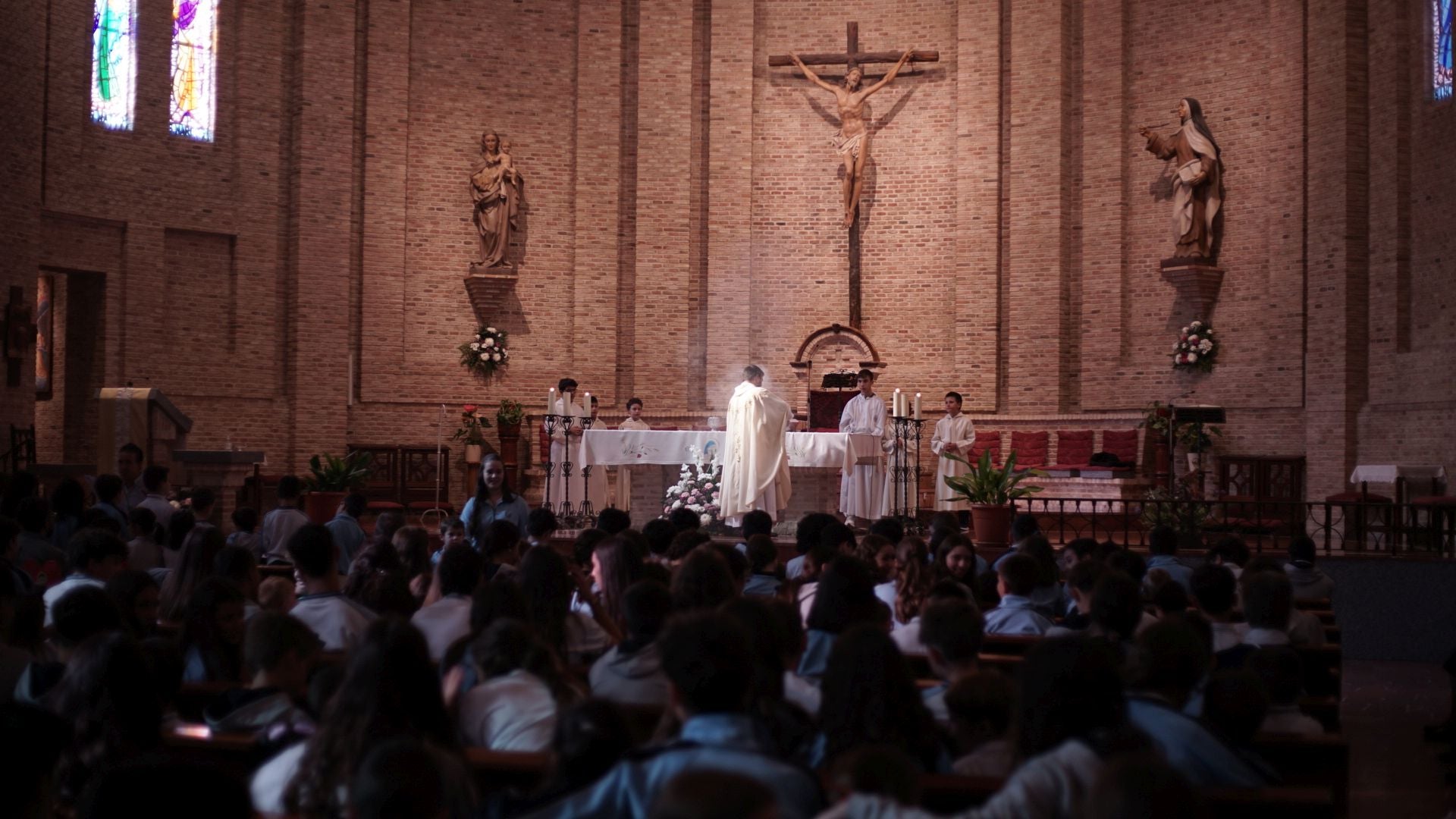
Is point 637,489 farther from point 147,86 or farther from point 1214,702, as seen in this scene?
point 1214,702

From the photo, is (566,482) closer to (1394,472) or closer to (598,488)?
(598,488)

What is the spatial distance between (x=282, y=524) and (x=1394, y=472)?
11.9 meters

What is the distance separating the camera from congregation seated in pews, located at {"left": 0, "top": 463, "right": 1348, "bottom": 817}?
116 inches

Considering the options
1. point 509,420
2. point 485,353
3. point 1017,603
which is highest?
point 485,353

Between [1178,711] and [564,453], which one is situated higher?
[564,453]

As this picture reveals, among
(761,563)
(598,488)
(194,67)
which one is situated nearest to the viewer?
(761,563)

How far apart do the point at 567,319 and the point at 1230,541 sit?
13779 millimetres

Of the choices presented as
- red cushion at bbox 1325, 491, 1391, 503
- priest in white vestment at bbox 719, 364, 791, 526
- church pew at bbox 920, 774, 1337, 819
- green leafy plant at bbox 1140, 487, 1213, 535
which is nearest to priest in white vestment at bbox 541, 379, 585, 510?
priest in white vestment at bbox 719, 364, 791, 526

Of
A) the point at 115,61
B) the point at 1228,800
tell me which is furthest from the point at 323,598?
the point at 115,61

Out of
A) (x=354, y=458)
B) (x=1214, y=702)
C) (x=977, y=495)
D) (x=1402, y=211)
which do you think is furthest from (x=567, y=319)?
(x=1214, y=702)

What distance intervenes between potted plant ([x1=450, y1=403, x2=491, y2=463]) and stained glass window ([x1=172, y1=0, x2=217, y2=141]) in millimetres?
→ 5107

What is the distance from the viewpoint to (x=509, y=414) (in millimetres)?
20016

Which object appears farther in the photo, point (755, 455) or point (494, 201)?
point (494, 201)

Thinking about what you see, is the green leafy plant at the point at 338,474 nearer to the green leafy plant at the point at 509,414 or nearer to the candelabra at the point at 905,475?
the green leafy plant at the point at 509,414
